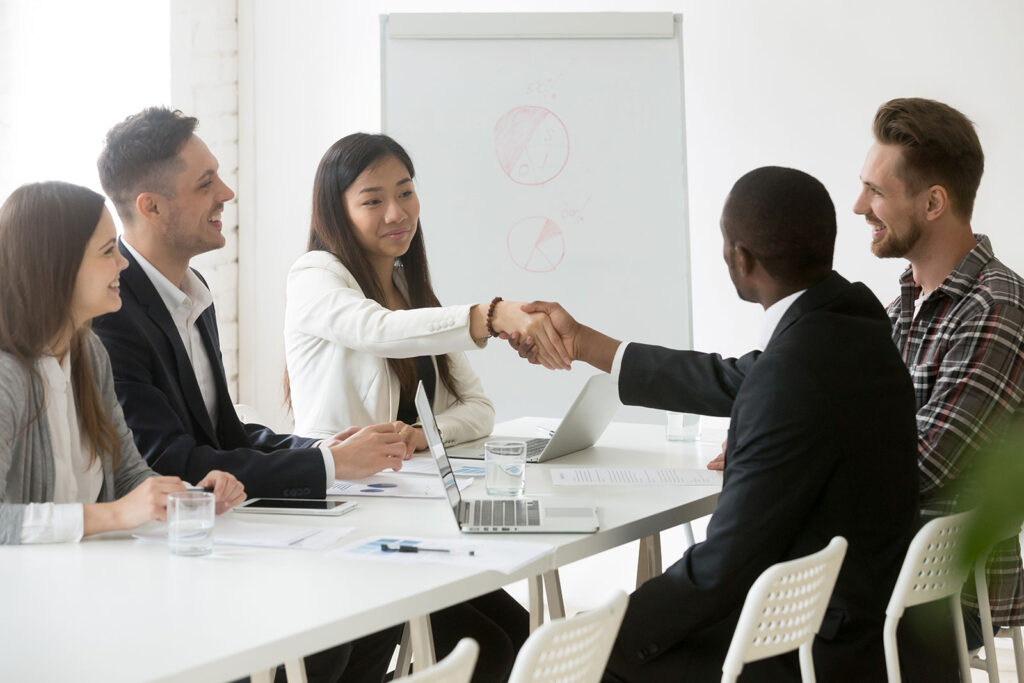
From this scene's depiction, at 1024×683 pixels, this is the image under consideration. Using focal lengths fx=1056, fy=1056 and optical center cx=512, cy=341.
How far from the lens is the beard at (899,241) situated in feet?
8.01

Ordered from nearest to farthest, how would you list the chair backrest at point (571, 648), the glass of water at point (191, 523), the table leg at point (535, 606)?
the chair backrest at point (571, 648)
the glass of water at point (191, 523)
the table leg at point (535, 606)

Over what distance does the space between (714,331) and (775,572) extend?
2.81 meters

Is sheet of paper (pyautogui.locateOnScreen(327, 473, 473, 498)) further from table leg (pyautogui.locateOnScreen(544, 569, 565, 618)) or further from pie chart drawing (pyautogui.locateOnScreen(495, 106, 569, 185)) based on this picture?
pie chart drawing (pyautogui.locateOnScreen(495, 106, 569, 185))

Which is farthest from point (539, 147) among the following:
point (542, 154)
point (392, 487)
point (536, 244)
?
point (392, 487)

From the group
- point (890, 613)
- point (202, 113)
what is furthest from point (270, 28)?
point (890, 613)

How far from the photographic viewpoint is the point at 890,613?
5.31ft

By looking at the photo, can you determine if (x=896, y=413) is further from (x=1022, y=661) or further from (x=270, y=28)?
(x=270, y=28)

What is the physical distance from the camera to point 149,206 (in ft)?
7.39

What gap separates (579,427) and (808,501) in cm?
85

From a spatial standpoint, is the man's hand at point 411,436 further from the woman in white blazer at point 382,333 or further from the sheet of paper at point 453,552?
the sheet of paper at point 453,552

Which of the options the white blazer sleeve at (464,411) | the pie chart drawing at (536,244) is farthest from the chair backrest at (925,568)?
the pie chart drawing at (536,244)

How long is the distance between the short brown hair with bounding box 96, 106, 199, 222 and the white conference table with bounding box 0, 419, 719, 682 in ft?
2.84

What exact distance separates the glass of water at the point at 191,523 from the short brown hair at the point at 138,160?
964mm

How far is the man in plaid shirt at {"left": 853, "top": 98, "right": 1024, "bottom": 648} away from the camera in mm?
2119
